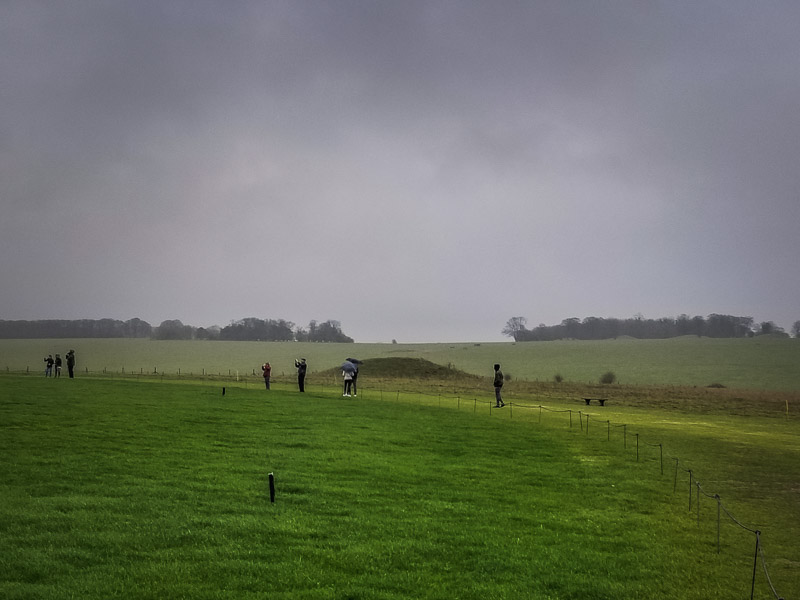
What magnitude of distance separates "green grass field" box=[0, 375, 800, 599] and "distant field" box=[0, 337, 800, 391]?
62304mm

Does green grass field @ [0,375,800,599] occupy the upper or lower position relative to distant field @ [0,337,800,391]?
upper

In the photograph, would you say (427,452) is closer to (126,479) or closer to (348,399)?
(126,479)

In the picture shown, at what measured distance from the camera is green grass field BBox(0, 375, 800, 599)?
10727 mm

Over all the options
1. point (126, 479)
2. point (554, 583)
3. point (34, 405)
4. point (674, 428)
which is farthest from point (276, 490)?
point (674, 428)

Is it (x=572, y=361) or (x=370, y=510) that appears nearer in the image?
(x=370, y=510)

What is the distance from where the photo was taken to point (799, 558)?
12773 millimetres

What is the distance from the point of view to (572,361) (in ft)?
420

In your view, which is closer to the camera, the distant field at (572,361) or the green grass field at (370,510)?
the green grass field at (370,510)

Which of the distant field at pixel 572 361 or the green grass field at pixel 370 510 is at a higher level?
the green grass field at pixel 370 510

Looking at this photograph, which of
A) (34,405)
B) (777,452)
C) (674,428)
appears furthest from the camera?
(674,428)

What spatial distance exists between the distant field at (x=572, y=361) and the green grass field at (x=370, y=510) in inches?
2453

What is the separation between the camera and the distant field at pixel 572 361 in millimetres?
92062

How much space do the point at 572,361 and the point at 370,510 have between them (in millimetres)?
119591

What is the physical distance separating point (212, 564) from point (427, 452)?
13509 mm
